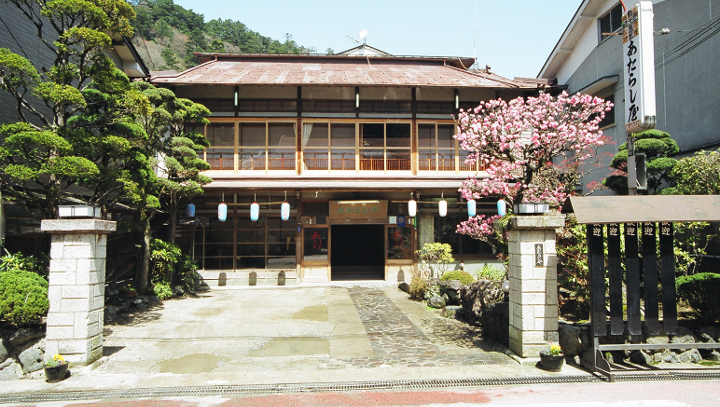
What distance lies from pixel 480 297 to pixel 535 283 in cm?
295

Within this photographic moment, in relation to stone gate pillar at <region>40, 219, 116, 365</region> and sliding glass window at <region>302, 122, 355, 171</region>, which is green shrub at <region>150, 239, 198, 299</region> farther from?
stone gate pillar at <region>40, 219, 116, 365</region>

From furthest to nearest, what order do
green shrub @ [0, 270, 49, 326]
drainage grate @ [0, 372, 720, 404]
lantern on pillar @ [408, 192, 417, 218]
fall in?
1. lantern on pillar @ [408, 192, 417, 218]
2. green shrub @ [0, 270, 49, 326]
3. drainage grate @ [0, 372, 720, 404]

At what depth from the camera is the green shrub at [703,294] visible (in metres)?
7.86

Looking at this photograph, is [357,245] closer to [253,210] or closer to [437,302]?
[253,210]

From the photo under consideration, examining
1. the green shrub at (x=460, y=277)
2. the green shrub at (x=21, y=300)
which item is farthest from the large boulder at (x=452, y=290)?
the green shrub at (x=21, y=300)

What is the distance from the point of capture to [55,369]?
6.76m

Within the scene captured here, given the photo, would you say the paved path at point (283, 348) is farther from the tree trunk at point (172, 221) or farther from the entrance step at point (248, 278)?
the entrance step at point (248, 278)

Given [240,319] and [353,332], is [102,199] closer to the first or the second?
[240,319]

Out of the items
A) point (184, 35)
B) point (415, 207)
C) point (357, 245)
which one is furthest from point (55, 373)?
point (184, 35)

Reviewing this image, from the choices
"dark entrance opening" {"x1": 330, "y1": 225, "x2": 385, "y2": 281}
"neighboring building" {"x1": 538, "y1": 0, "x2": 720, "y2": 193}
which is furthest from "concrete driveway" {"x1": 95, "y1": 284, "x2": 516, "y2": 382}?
"neighboring building" {"x1": 538, "y1": 0, "x2": 720, "y2": 193}

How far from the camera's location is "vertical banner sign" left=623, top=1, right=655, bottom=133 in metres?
8.79

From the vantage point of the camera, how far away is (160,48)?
6744cm

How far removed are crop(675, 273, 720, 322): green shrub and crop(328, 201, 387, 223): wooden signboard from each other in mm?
10387


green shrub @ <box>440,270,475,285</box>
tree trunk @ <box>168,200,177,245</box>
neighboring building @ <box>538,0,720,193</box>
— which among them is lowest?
green shrub @ <box>440,270,475,285</box>
